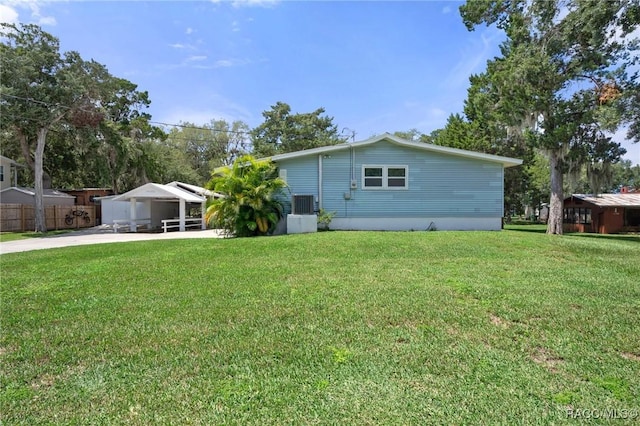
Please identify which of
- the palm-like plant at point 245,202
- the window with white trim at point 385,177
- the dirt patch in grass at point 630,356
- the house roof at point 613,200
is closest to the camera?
the dirt patch in grass at point 630,356

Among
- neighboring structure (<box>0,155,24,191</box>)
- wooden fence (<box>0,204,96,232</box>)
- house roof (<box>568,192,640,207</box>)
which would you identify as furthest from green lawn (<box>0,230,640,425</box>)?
neighboring structure (<box>0,155,24,191</box>)

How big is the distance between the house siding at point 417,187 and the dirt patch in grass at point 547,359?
10730 millimetres

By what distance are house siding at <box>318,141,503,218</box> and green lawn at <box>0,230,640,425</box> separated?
7441 millimetres

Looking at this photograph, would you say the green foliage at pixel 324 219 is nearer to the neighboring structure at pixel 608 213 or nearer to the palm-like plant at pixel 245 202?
the palm-like plant at pixel 245 202

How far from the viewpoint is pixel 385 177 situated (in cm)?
1381

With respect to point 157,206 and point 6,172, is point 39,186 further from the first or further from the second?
point 6,172

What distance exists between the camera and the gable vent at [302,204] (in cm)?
1279

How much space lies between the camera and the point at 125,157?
23969mm

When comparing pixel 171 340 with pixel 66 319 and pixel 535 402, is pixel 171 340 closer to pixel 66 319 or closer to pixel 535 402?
pixel 66 319

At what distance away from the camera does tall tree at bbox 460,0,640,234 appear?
1295 cm

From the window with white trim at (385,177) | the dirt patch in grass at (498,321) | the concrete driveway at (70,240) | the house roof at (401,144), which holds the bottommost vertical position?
the concrete driveway at (70,240)

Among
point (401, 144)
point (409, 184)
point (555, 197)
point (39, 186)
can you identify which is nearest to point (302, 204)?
point (409, 184)

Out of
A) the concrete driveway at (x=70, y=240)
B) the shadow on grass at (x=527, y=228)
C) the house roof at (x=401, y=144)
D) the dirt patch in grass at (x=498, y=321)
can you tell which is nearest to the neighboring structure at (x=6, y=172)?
the concrete driveway at (x=70, y=240)

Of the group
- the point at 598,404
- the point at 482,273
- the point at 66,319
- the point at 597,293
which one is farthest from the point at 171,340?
the point at 597,293
